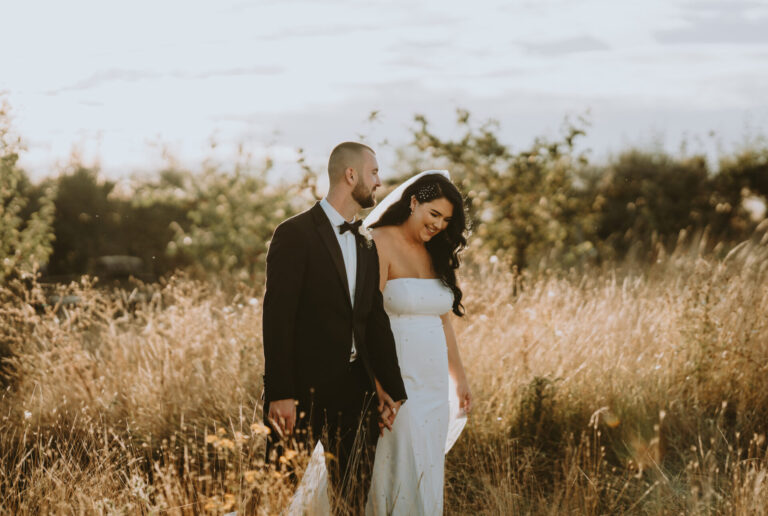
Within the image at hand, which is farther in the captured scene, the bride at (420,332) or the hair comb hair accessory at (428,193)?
the hair comb hair accessory at (428,193)

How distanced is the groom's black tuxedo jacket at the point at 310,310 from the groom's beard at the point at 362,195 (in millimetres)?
159

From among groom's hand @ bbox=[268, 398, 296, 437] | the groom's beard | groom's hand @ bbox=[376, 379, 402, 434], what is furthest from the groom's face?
groom's hand @ bbox=[268, 398, 296, 437]

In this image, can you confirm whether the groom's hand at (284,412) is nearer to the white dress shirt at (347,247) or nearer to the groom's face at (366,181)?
the white dress shirt at (347,247)

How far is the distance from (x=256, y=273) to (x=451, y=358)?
744 centimetres

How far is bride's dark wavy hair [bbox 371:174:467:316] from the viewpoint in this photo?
3930mm

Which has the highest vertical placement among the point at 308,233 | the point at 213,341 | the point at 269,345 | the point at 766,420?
the point at 308,233

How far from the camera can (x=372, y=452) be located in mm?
3461

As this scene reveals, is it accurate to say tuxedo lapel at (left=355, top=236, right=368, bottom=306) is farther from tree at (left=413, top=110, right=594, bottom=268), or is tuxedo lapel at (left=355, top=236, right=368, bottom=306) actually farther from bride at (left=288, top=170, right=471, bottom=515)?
tree at (left=413, top=110, right=594, bottom=268)

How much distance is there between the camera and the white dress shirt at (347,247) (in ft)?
11.0

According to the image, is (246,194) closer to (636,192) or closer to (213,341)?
(213,341)

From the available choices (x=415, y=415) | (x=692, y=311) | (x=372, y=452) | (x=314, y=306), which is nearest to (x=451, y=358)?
(x=415, y=415)

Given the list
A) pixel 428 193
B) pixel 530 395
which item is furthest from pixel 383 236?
pixel 530 395

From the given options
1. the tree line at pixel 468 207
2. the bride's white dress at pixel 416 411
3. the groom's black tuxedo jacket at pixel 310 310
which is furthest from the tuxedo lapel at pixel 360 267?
the tree line at pixel 468 207

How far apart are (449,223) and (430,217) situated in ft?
0.80
